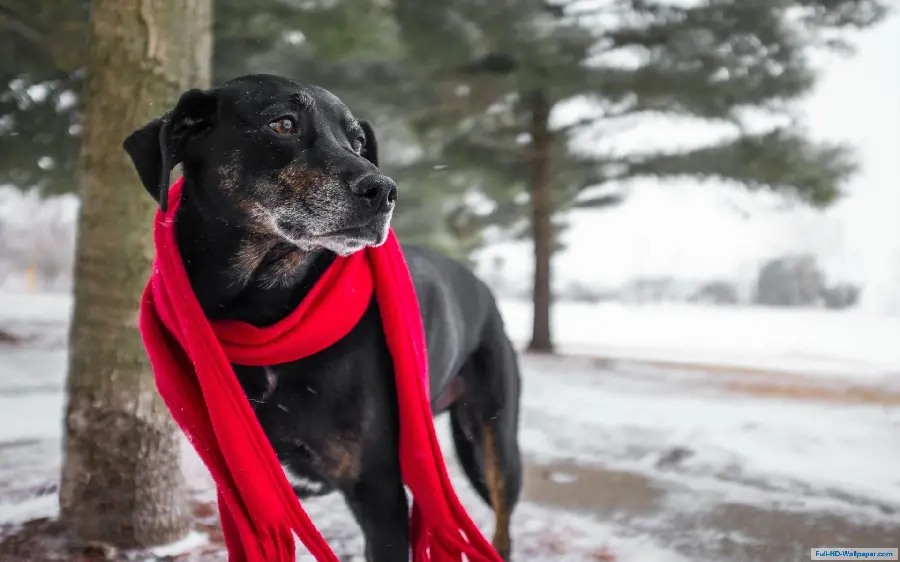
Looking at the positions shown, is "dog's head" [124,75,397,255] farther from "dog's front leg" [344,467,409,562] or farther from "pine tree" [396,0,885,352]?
"pine tree" [396,0,885,352]

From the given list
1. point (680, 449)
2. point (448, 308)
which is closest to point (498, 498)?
point (448, 308)

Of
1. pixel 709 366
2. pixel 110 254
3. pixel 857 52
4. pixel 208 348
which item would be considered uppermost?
pixel 857 52

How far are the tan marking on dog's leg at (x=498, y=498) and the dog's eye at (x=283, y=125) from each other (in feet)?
4.13

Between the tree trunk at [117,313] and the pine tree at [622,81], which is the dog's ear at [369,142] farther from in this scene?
the pine tree at [622,81]

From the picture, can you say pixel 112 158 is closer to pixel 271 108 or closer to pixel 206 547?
pixel 271 108

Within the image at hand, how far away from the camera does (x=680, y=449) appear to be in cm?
386

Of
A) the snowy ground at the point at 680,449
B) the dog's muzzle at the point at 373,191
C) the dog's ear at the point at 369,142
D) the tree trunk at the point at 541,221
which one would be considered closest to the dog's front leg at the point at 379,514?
the dog's muzzle at the point at 373,191

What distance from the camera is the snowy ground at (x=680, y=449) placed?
2.61 m

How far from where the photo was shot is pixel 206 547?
2.48 meters

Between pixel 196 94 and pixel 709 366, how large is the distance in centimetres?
715

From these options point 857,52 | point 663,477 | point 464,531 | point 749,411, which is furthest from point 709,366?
point 464,531

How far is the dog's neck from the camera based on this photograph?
1698 mm

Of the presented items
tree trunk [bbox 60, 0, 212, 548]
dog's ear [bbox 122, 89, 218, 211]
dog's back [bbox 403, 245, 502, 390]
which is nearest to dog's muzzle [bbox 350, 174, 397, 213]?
dog's ear [bbox 122, 89, 218, 211]

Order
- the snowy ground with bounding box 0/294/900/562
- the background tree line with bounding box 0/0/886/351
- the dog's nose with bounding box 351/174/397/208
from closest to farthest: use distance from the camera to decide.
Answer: the dog's nose with bounding box 351/174/397/208, the snowy ground with bounding box 0/294/900/562, the background tree line with bounding box 0/0/886/351
